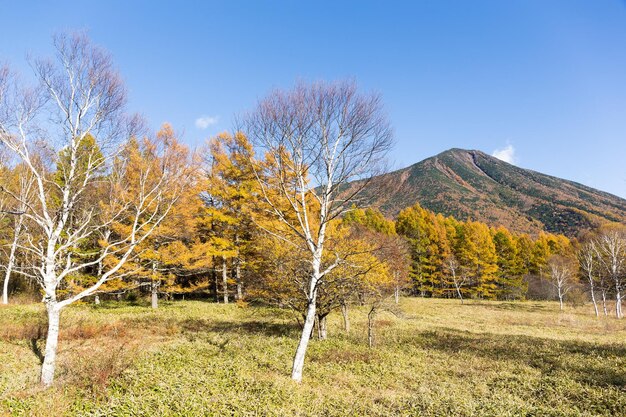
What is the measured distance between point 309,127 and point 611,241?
38619mm

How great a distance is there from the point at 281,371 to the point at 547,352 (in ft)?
38.7

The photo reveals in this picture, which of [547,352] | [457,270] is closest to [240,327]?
[547,352]

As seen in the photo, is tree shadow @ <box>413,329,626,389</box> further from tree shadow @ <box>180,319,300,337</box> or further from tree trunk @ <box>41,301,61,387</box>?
tree trunk @ <box>41,301,61,387</box>

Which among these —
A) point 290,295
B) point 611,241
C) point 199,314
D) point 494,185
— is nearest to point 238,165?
point 199,314

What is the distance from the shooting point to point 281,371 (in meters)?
9.67

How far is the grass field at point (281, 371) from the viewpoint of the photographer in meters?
6.77

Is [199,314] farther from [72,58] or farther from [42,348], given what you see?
[72,58]

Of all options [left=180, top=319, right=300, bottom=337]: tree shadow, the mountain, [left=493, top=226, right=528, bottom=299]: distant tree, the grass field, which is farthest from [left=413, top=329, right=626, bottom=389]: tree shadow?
the mountain

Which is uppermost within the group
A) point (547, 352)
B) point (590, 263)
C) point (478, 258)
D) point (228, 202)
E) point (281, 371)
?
point (228, 202)

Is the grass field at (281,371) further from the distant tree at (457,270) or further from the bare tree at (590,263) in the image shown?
the distant tree at (457,270)

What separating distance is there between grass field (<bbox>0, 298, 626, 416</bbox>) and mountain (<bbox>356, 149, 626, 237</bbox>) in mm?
61682

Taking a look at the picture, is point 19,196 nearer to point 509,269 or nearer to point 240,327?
point 240,327

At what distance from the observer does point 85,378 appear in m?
7.67

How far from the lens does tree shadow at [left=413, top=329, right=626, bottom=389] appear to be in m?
10.8
